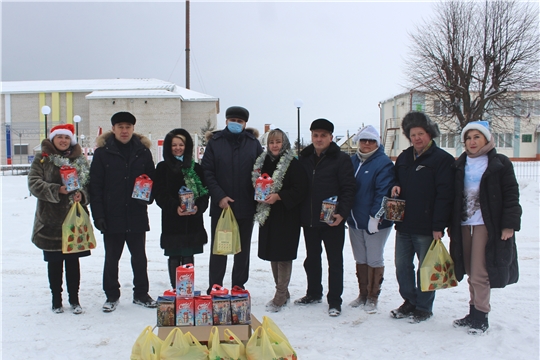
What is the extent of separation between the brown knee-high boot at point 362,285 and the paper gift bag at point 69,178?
3228 mm

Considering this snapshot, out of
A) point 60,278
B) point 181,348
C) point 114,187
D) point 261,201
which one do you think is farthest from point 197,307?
point 60,278

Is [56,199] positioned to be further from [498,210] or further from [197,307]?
[498,210]

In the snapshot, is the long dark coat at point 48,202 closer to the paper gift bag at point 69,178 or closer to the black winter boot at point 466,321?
the paper gift bag at point 69,178

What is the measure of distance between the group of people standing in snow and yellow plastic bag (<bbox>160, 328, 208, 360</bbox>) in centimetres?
162

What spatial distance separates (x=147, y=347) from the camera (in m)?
2.93

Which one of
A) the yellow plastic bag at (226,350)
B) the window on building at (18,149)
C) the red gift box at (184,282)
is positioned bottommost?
the yellow plastic bag at (226,350)

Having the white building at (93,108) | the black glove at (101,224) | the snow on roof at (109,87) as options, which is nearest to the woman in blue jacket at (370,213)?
the black glove at (101,224)

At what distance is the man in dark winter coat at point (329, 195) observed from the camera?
14.7ft

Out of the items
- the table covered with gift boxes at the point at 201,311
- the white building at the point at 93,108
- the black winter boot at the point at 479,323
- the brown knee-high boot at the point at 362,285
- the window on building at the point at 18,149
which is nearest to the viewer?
the table covered with gift boxes at the point at 201,311

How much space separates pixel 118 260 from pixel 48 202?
972mm

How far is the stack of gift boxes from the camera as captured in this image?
3449mm

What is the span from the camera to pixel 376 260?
15.0ft

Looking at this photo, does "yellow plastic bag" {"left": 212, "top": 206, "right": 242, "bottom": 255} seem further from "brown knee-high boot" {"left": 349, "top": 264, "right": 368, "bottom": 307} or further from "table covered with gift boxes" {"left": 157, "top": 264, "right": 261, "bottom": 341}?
"brown knee-high boot" {"left": 349, "top": 264, "right": 368, "bottom": 307}

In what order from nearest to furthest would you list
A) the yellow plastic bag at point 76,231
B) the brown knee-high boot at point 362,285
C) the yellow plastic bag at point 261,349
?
the yellow plastic bag at point 261,349, the yellow plastic bag at point 76,231, the brown knee-high boot at point 362,285
